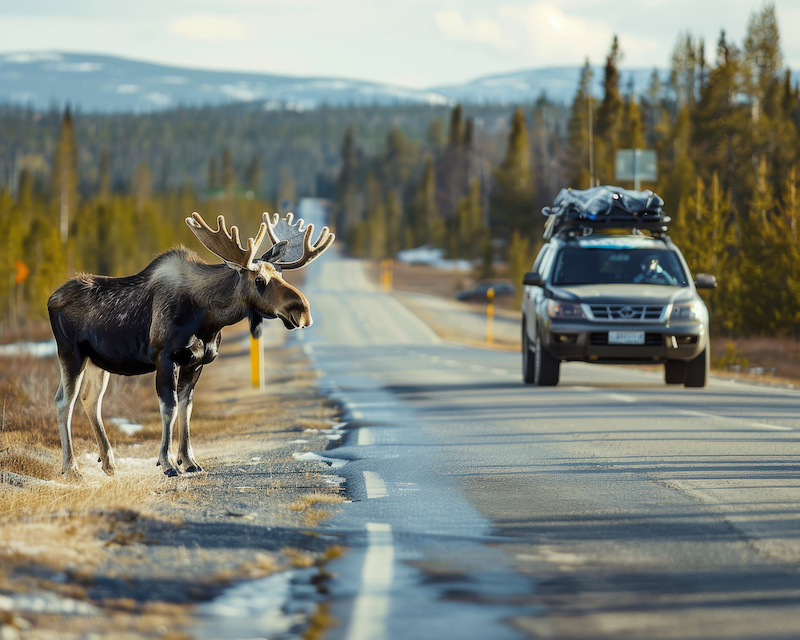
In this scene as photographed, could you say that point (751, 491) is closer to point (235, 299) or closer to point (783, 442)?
point (783, 442)

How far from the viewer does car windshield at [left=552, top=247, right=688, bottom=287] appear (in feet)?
60.5

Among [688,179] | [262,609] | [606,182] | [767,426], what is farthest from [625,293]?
[606,182]

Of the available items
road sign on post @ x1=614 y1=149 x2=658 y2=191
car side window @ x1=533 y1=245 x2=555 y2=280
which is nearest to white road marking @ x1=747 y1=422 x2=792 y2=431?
car side window @ x1=533 y1=245 x2=555 y2=280

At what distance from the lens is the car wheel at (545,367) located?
1865 cm

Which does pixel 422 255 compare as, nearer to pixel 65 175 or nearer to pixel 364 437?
pixel 65 175

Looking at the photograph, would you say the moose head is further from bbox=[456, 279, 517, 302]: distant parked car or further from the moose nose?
bbox=[456, 279, 517, 302]: distant parked car

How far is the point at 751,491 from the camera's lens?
8.45 metres

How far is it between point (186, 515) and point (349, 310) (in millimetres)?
64978

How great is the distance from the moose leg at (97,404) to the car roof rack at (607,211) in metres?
9.98

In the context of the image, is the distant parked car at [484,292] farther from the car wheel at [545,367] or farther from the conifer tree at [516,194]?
the car wheel at [545,367]

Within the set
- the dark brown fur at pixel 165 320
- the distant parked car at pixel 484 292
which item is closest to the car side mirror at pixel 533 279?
the dark brown fur at pixel 165 320

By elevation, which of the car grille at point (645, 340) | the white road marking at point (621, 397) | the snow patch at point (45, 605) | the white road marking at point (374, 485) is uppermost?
the snow patch at point (45, 605)

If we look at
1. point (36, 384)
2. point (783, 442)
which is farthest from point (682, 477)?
point (36, 384)

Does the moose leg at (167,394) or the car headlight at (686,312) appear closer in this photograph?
the moose leg at (167,394)
